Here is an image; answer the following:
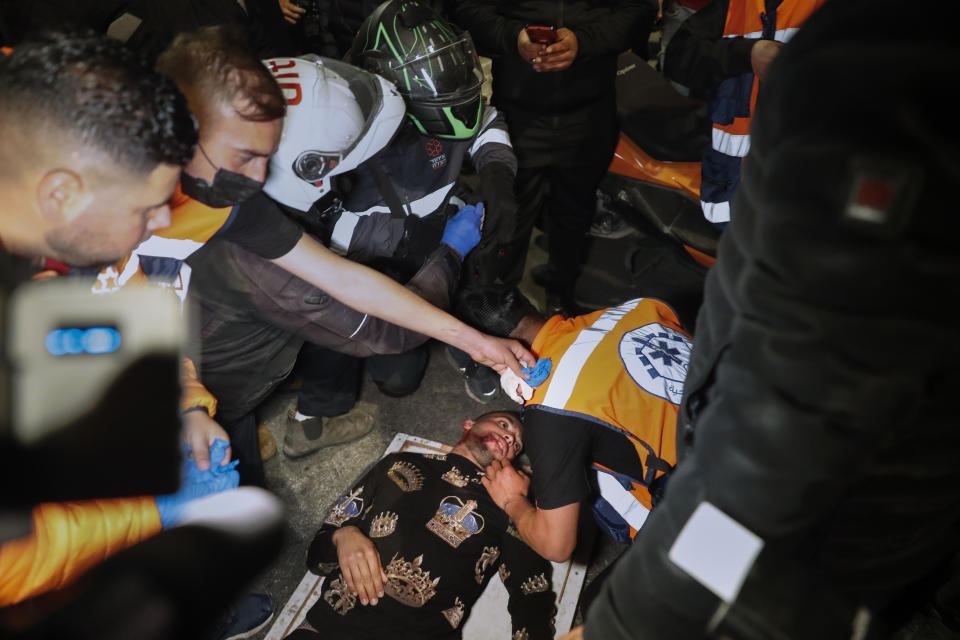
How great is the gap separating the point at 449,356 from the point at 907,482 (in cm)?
245

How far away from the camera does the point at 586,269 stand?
3.56 meters

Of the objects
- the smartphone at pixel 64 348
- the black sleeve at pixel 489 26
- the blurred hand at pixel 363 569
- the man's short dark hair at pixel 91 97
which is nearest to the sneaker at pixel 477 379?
the blurred hand at pixel 363 569

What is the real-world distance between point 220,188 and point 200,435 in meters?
0.73

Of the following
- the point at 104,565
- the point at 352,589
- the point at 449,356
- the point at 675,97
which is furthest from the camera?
the point at 675,97

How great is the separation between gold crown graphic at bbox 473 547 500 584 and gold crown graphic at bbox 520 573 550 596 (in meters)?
0.13

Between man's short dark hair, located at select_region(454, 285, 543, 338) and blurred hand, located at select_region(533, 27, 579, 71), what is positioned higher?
blurred hand, located at select_region(533, 27, 579, 71)

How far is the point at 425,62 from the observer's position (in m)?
2.34

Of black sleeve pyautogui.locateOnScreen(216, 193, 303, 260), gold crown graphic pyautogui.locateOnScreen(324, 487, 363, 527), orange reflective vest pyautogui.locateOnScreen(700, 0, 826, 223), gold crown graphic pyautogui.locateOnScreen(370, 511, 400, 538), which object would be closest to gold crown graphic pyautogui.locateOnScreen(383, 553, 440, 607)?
gold crown graphic pyautogui.locateOnScreen(370, 511, 400, 538)

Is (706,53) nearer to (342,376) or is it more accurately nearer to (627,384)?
(627,384)

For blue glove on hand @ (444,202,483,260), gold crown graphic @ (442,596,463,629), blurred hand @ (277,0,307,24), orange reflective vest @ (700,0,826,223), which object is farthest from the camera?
blurred hand @ (277,0,307,24)

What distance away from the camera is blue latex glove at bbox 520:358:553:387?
1.80 meters

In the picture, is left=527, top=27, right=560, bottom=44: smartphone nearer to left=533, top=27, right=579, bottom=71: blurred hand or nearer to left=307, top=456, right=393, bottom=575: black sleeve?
left=533, top=27, right=579, bottom=71: blurred hand

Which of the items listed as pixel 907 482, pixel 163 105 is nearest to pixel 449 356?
pixel 163 105

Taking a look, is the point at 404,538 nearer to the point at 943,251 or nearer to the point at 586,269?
the point at 943,251
